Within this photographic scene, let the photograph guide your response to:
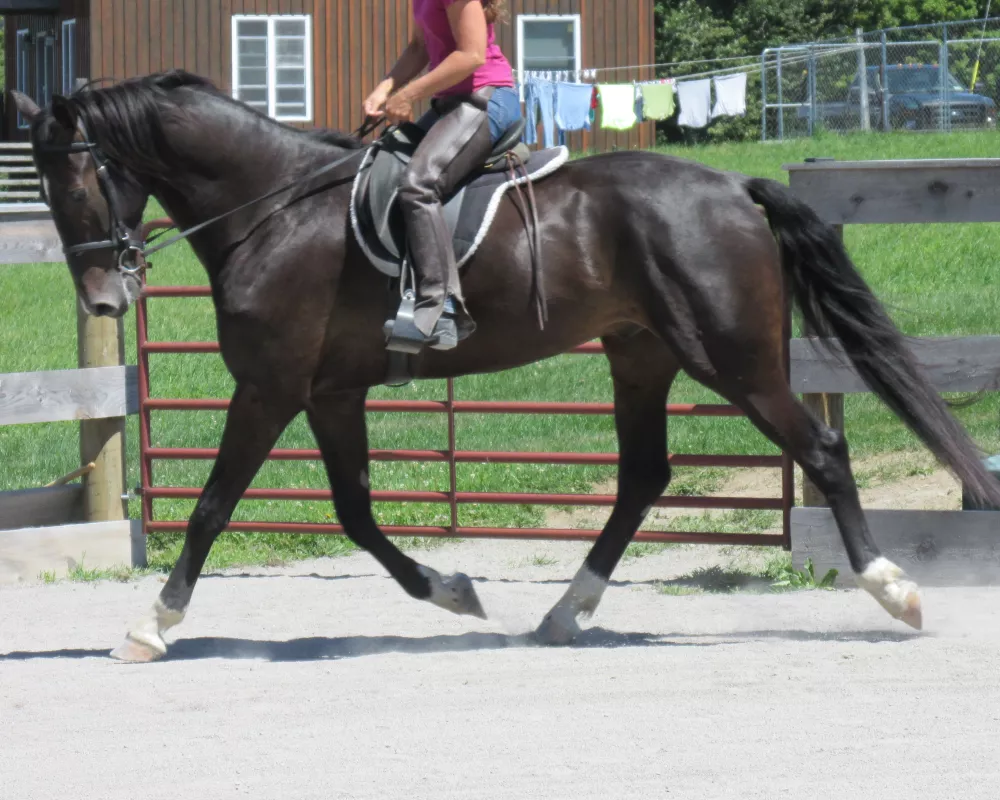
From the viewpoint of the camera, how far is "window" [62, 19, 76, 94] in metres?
30.9

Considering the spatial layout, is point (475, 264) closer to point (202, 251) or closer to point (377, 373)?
point (377, 373)

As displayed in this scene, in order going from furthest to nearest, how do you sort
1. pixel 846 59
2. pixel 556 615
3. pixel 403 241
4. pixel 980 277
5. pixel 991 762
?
1. pixel 846 59
2. pixel 980 277
3. pixel 556 615
4. pixel 403 241
5. pixel 991 762

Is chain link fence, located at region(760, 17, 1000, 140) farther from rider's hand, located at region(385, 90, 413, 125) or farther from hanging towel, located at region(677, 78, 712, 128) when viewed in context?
rider's hand, located at region(385, 90, 413, 125)

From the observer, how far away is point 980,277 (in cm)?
1469

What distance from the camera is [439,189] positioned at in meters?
5.42

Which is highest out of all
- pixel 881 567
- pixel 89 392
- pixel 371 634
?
pixel 89 392

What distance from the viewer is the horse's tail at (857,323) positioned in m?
5.67

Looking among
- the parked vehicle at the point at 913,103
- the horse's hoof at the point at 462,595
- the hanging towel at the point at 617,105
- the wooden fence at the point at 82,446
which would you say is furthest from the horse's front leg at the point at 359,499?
the parked vehicle at the point at 913,103

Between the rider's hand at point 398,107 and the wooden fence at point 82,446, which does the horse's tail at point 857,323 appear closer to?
the rider's hand at point 398,107

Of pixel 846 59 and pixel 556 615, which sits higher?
pixel 846 59

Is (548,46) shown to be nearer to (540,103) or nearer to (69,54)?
(540,103)

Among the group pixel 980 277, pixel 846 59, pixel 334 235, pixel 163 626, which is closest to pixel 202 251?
pixel 334 235

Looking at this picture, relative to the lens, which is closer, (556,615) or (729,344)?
(729,344)

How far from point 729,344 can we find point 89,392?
3.55 meters
